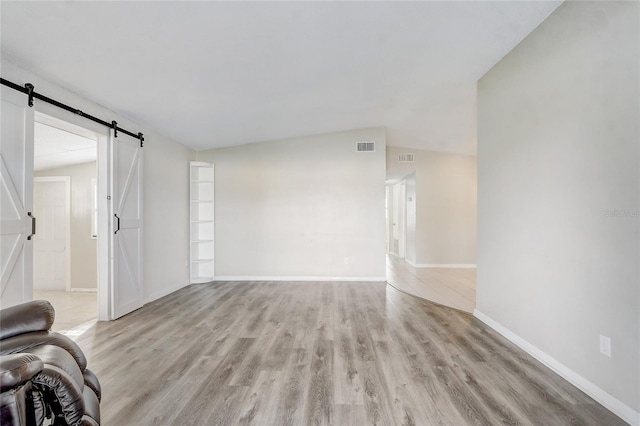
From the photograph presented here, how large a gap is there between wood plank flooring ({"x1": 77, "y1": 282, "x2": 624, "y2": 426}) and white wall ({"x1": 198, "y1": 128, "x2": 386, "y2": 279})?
186cm

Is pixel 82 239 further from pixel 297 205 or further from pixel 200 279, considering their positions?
pixel 297 205

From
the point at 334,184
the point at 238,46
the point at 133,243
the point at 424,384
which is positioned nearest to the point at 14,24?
the point at 238,46

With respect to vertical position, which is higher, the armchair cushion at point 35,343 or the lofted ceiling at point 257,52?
the lofted ceiling at point 257,52

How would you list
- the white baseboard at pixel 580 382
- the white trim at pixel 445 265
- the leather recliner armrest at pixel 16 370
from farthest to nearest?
the white trim at pixel 445 265
the white baseboard at pixel 580 382
the leather recliner armrest at pixel 16 370

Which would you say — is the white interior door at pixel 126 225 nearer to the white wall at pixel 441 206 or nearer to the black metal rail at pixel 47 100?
the black metal rail at pixel 47 100

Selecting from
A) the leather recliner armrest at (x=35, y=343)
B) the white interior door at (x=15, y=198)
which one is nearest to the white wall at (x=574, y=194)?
the leather recliner armrest at (x=35, y=343)

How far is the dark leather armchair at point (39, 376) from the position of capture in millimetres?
970

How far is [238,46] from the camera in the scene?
8.17 ft

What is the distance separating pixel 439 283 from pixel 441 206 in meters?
2.43

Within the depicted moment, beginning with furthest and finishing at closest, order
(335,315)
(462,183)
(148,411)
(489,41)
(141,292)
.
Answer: (462,183)
(141,292)
(335,315)
(489,41)
(148,411)

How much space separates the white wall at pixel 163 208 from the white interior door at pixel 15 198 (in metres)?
0.83

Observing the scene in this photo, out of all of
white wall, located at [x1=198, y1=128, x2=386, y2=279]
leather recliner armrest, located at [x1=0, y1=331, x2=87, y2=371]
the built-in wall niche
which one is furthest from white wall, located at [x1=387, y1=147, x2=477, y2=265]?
leather recliner armrest, located at [x1=0, y1=331, x2=87, y2=371]

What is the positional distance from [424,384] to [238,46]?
3.09 metres

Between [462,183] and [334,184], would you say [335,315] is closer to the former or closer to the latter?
[334,184]
